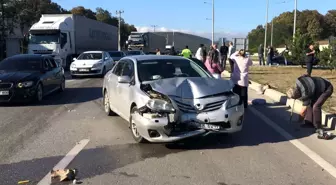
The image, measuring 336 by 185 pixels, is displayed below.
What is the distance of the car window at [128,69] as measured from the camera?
8392mm

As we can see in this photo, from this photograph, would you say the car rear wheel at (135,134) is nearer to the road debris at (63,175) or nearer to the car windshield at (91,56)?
the road debris at (63,175)

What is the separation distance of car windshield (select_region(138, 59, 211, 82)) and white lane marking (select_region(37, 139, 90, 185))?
1558 millimetres

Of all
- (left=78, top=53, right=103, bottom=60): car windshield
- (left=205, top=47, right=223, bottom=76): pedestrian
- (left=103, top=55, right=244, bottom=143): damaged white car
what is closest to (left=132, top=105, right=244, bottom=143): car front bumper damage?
(left=103, top=55, right=244, bottom=143): damaged white car

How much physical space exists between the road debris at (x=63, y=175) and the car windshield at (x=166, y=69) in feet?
8.96

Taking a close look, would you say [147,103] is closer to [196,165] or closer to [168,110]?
[168,110]

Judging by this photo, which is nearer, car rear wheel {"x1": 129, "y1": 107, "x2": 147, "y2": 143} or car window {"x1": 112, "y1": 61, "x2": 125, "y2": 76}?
car rear wheel {"x1": 129, "y1": 107, "x2": 147, "y2": 143}

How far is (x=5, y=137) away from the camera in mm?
7898

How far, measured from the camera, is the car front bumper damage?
6.73m

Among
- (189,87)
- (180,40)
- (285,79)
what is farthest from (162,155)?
(180,40)

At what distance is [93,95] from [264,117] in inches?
257

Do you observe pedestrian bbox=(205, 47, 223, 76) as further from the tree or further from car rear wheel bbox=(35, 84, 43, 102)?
the tree


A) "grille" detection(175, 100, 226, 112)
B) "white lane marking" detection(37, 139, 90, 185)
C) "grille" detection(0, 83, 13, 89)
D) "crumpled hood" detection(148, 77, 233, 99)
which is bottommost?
"white lane marking" detection(37, 139, 90, 185)

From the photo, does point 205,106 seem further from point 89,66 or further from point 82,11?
point 82,11

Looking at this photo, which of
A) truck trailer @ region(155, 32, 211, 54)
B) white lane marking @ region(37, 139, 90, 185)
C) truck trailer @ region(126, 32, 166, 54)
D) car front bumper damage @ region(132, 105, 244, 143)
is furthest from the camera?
truck trailer @ region(155, 32, 211, 54)
